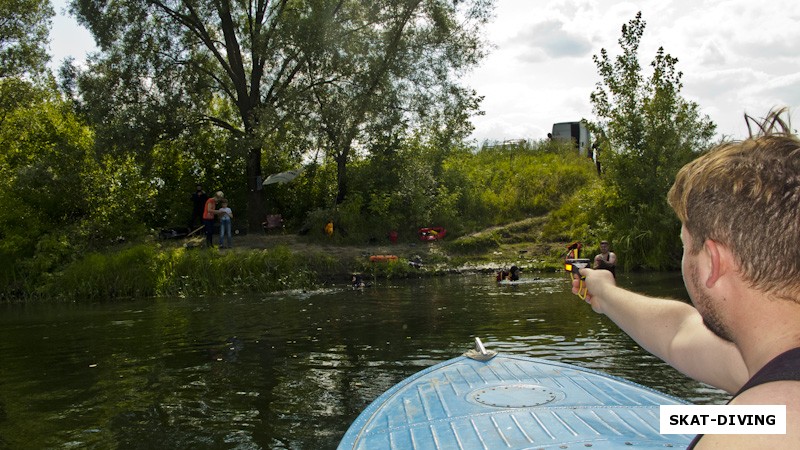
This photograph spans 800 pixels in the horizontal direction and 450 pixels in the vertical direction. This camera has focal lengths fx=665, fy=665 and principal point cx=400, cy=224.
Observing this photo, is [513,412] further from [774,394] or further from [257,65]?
[257,65]

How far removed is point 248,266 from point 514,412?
1462cm

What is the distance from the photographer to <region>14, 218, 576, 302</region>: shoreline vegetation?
17.6 meters

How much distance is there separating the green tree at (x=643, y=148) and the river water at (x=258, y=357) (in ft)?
11.7

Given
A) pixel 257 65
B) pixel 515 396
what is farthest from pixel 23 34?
pixel 515 396

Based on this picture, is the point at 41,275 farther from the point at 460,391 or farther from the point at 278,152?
the point at 460,391

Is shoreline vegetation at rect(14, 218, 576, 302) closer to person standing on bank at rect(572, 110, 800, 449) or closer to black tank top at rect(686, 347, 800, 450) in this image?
person standing on bank at rect(572, 110, 800, 449)

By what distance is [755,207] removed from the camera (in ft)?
3.71

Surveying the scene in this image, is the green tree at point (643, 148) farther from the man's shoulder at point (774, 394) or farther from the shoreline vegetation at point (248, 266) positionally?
the man's shoulder at point (774, 394)

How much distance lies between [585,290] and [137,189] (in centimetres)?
2185

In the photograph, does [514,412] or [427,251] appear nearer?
[514,412]

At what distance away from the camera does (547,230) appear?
21.9 meters

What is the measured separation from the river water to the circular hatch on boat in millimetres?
1772

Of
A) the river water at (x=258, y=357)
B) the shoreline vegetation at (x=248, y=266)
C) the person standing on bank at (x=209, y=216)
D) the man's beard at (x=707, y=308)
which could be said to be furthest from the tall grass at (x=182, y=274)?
the man's beard at (x=707, y=308)

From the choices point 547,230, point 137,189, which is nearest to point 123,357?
point 137,189
